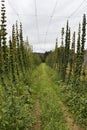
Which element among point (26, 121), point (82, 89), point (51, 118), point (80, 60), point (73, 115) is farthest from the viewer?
point (80, 60)

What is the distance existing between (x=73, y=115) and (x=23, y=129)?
4173 millimetres

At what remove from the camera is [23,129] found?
11.7 meters

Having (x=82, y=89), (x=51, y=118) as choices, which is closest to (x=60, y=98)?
(x=82, y=89)

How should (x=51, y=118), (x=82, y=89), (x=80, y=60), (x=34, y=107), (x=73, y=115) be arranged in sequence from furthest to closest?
(x=80, y=60)
(x=82, y=89)
(x=34, y=107)
(x=73, y=115)
(x=51, y=118)

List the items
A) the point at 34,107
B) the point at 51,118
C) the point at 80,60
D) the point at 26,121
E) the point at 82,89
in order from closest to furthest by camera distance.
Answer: the point at 26,121, the point at 51,118, the point at 34,107, the point at 82,89, the point at 80,60

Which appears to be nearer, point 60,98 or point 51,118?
point 51,118

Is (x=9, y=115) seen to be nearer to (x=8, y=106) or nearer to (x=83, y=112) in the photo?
(x=8, y=106)

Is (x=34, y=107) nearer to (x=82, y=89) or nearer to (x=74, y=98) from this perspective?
(x=74, y=98)

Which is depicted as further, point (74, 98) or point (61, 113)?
point (74, 98)

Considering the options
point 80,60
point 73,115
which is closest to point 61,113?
point 73,115

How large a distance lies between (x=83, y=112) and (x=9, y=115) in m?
4.48

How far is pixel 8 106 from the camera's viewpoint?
11.8 meters

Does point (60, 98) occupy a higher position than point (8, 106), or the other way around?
point (8, 106)

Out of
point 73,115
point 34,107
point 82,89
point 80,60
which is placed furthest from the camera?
point 80,60
